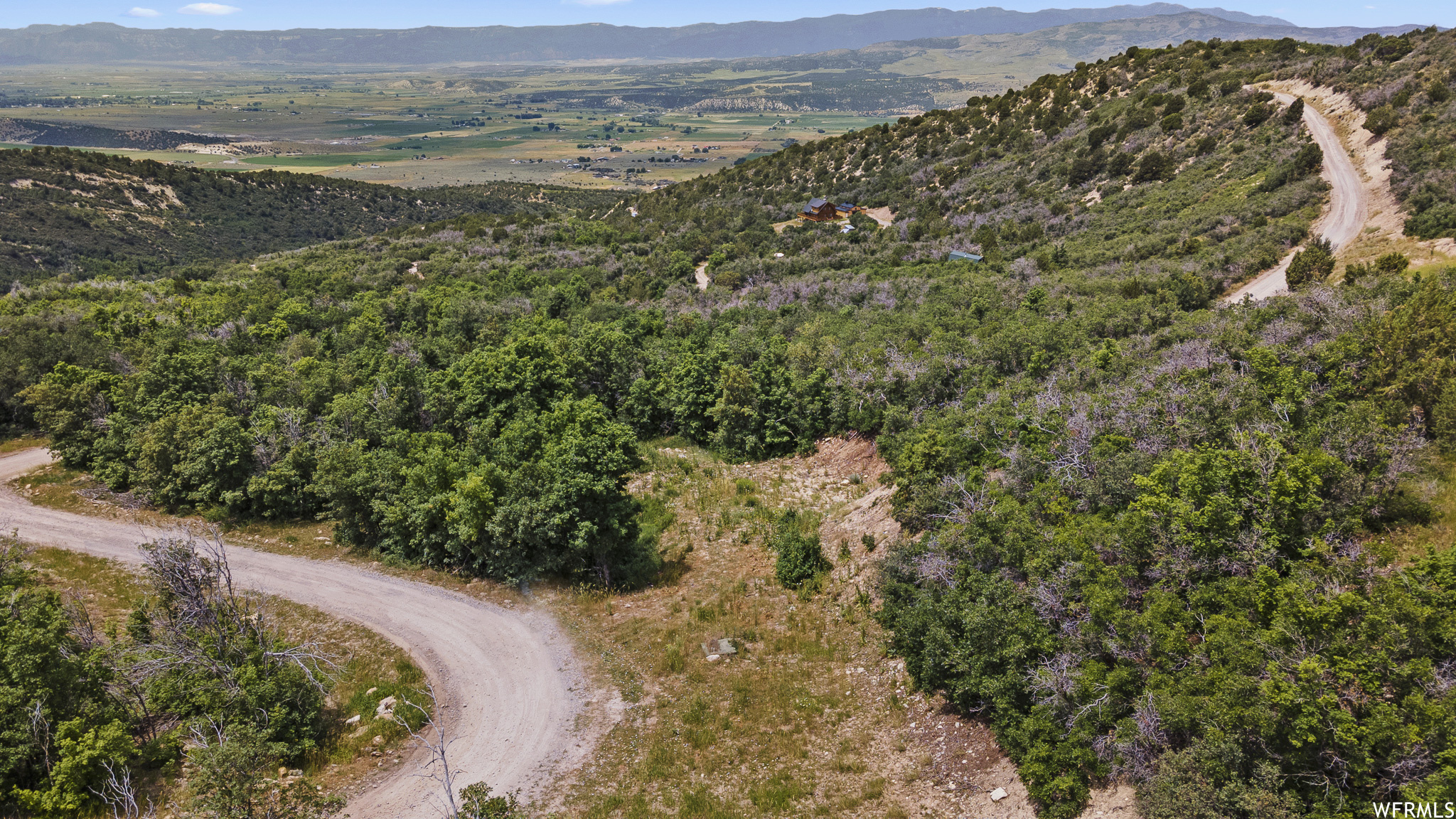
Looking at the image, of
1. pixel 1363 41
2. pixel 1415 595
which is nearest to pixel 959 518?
pixel 1415 595

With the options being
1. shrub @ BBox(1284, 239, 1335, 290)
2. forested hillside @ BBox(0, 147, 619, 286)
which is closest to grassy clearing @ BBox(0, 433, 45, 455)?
forested hillside @ BBox(0, 147, 619, 286)

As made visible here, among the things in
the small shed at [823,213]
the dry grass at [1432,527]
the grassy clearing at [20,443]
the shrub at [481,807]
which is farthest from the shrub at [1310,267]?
the grassy clearing at [20,443]

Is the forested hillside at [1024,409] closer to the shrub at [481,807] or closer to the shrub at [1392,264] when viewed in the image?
the shrub at [1392,264]

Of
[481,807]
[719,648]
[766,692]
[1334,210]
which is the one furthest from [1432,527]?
[1334,210]

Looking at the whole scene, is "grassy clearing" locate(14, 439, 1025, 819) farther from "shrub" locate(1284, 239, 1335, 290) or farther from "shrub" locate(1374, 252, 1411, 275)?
"shrub" locate(1374, 252, 1411, 275)

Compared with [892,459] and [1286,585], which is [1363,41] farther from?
[1286,585]

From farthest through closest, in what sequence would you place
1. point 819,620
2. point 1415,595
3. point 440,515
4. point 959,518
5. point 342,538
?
point 342,538 < point 440,515 < point 819,620 < point 959,518 < point 1415,595
